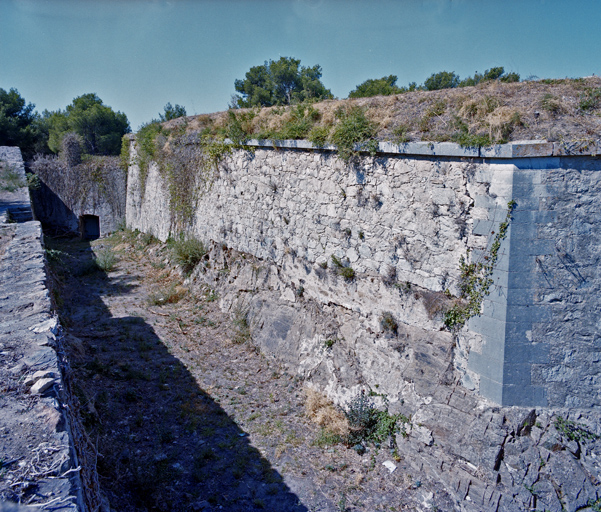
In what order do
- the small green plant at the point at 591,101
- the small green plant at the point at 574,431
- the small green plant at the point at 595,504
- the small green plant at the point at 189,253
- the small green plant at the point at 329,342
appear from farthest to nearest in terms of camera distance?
the small green plant at the point at 189,253
the small green plant at the point at 329,342
the small green plant at the point at 591,101
the small green plant at the point at 574,431
the small green plant at the point at 595,504

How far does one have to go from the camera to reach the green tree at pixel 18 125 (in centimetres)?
2123

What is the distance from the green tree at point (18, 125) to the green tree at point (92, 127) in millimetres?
948

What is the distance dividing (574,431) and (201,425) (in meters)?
4.97

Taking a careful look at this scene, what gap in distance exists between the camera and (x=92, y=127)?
844 inches

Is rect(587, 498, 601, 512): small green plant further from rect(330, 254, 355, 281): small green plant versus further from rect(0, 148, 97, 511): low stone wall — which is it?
rect(0, 148, 97, 511): low stone wall

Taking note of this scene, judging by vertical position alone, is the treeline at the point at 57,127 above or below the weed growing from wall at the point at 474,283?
above

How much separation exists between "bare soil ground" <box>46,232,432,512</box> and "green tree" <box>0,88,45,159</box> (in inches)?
642

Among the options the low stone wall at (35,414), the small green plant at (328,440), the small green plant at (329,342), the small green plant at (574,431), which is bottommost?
the small green plant at (328,440)

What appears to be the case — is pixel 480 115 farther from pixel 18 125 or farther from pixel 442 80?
pixel 18 125

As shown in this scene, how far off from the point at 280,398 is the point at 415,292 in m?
3.01

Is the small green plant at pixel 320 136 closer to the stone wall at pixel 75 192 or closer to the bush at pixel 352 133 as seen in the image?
the bush at pixel 352 133

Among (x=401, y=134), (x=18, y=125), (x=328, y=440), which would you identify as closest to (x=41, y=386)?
(x=328, y=440)

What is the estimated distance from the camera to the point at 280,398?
7.04 meters

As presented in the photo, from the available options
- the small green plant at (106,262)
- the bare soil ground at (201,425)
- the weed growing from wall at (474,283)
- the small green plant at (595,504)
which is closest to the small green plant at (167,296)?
the bare soil ground at (201,425)
